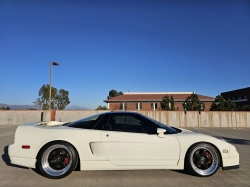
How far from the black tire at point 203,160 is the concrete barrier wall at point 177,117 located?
1176 cm

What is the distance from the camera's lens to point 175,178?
2717 millimetres

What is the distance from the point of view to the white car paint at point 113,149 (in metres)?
2.68

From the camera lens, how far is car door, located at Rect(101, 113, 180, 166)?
2.69 metres

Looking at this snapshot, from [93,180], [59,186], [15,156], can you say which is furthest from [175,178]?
[15,156]

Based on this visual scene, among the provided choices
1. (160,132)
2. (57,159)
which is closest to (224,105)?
(160,132)

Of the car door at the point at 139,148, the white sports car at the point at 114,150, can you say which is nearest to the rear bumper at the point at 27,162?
the white sports car at the point at 114,150

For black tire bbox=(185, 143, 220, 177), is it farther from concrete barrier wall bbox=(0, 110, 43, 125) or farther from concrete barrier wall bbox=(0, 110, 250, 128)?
concrete barrier wall bbox=(0, 110, 43, 125)

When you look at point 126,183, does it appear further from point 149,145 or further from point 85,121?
point 85,121

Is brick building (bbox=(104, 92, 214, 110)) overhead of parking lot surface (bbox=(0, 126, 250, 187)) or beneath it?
overhead

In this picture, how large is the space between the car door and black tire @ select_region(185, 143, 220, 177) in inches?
11.2

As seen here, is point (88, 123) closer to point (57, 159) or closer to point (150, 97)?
point (57, 159)

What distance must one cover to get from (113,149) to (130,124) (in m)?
0.65

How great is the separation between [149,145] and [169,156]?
42 centimetres

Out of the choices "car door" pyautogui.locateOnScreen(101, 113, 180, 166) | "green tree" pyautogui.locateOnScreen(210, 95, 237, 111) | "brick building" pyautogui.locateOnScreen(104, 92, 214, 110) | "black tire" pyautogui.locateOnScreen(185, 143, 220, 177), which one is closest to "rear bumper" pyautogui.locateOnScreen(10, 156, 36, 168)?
"car door" pyautogui.locateOnScreen(101, 113, 180, 166)
